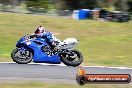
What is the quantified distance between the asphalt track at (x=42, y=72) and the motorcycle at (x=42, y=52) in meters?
0.21

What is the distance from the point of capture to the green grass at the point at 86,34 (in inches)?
826

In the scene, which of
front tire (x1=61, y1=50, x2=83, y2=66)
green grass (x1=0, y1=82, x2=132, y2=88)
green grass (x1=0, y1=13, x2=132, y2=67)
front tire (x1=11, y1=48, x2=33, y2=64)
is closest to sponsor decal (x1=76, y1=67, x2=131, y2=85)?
green grass (x1=0, y1=82, x2=132, y2=88)

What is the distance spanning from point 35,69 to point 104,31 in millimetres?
17819

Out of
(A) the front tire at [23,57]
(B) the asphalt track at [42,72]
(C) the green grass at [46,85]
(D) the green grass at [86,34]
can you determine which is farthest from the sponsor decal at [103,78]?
(D) the green grass at [86,34]

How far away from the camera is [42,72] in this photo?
12.8 metres

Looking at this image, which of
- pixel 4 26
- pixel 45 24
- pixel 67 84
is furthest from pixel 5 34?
pixel 67 84

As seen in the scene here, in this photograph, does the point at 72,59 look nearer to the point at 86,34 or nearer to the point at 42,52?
the point at 42,52

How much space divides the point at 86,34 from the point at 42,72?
1617 cm

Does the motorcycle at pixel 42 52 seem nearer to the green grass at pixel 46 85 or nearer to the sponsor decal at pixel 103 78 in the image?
the green grass at pixel 46 85

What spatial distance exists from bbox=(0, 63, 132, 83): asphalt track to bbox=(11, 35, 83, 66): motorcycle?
211 mm

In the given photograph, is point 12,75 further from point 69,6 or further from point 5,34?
point 69,6

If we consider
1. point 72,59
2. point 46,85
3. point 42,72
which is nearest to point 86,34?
point 72,59

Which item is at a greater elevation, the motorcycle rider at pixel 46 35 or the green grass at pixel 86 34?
the motorcycle rider at pixel 46 35

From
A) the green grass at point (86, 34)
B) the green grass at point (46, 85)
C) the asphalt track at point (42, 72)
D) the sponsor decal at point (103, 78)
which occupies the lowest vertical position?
the green grass at point (86, 34)
